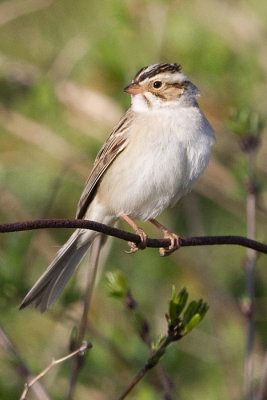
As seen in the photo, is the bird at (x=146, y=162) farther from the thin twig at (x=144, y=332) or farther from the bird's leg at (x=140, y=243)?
the thin twig at (x=144, y=332)

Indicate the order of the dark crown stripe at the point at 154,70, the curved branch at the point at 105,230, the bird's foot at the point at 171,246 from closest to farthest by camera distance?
the curved branch at the point at 105,230 → the bird's foot at the point at 171,246 → the dark crown stripe at the point at 154,70

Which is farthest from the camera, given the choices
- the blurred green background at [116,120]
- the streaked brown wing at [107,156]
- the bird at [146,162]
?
the blurred green background at [116,120]

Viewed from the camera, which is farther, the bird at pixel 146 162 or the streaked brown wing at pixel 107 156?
the streaked brown wing at pixel 107 156

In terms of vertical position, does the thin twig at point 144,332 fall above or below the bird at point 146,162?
below

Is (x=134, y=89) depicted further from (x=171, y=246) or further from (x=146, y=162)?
(x=171, y=246)

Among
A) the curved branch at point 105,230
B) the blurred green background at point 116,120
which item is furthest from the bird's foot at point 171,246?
the blurred green background at point 116,120

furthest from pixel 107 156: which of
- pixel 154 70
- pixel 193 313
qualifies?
pixel 193 313

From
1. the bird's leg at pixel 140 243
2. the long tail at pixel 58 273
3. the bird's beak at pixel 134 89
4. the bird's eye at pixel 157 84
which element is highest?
the bird's eye at pixel 157 84

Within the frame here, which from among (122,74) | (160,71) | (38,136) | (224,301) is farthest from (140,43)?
(224,301)
